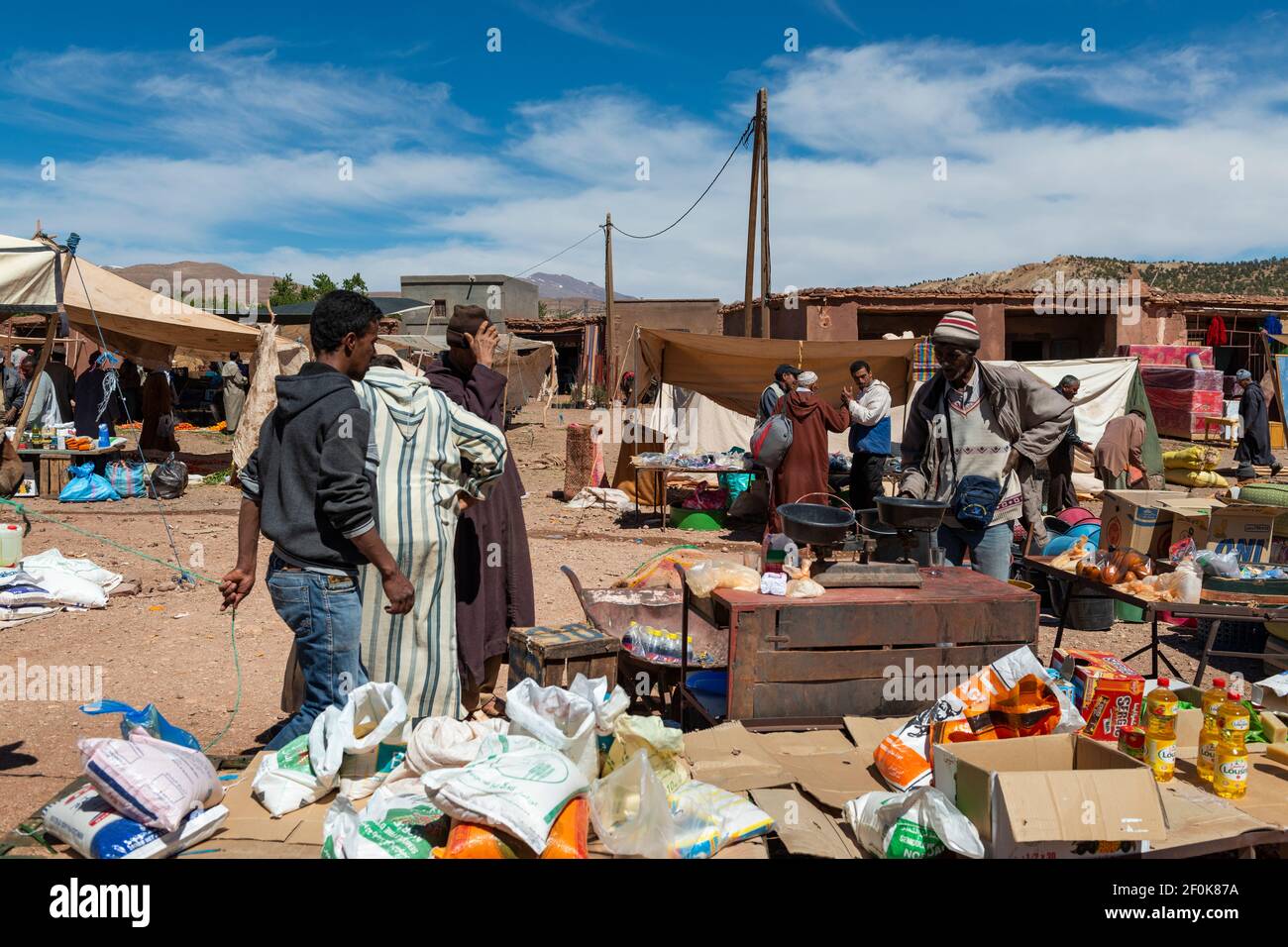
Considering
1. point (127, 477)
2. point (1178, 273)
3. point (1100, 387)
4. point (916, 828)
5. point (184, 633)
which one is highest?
point (1178, 273)

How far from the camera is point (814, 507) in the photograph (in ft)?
12.3

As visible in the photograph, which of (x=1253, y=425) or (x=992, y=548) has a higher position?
(x=1253, y=425)

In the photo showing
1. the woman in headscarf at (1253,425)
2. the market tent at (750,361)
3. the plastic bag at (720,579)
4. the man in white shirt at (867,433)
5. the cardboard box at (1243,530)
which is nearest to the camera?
the plastic bag at (720,579)

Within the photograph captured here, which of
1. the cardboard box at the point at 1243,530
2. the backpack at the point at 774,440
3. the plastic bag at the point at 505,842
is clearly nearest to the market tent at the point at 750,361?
the backpack at the point at 774,440

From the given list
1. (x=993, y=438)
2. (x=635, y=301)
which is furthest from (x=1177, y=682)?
(x=635, y=301)

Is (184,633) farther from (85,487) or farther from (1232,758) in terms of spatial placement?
(85,487)

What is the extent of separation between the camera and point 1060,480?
8742 millimetres

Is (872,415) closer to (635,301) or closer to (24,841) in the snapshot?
(24,841)

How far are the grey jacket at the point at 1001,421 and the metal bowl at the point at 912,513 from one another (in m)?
0.68

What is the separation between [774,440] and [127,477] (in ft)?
28.1

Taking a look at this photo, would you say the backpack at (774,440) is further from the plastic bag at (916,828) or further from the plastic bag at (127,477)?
the plastic bag at (127,477)

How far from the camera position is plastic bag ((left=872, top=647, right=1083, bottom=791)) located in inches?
113

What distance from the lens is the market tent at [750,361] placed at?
1043 cm

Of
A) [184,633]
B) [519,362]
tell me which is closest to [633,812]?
[184,633]
